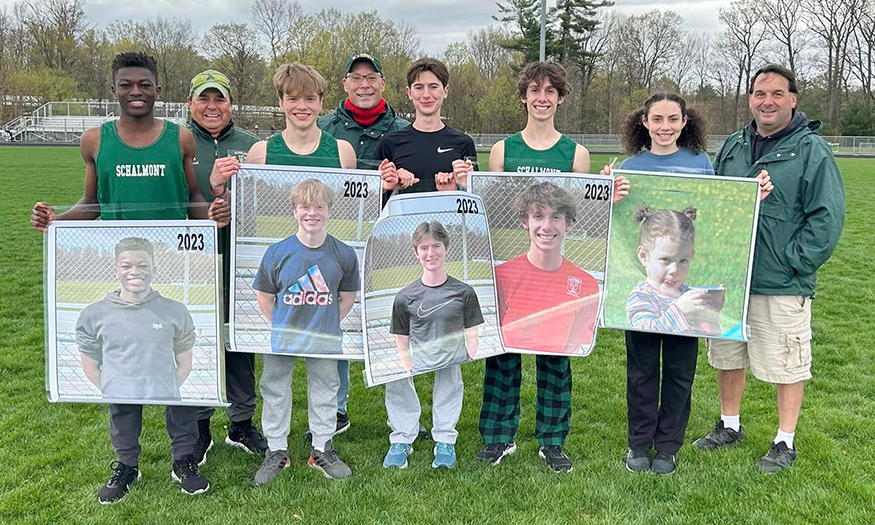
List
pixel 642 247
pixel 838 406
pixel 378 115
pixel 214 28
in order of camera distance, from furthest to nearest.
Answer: pixel 214 28
pixel 838 406
pixel 378 115
pixel 642 247

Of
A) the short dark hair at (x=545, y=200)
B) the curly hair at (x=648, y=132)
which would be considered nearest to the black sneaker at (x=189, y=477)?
the short dark hair at (x=545, y=200)

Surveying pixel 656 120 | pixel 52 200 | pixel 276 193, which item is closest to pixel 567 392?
pixel 656 120

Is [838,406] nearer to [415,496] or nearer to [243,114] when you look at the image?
[415,496]

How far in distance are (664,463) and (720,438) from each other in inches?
25.6

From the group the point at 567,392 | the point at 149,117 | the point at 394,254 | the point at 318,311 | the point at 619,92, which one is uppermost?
the point at 619,92

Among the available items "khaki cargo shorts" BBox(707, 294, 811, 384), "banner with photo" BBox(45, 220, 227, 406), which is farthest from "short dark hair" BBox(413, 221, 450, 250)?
"khaki cargo shorts" BBox(707, 294, 811, 384)

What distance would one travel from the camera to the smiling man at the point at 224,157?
13.0 feet

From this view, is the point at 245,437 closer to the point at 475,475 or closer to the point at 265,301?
the point at 265,301

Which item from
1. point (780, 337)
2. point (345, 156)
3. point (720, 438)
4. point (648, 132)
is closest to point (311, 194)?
point (345, 156)

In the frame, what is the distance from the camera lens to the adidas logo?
3512 mm

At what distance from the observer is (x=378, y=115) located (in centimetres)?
466

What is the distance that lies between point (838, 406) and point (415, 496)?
3.48 m

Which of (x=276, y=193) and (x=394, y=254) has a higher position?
(x=276, y=193)

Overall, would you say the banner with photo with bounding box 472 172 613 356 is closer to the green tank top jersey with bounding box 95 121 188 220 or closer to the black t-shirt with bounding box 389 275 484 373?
the black t-shirt with bounding box 389 275 484 373
